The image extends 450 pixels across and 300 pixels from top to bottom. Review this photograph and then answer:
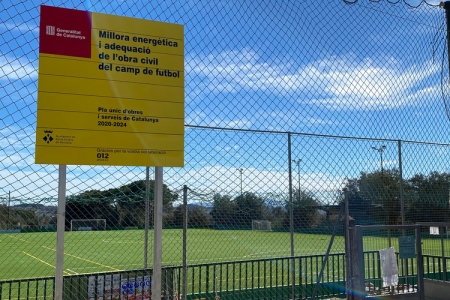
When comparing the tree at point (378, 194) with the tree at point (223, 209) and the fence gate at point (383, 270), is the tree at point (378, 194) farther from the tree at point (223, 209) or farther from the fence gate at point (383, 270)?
the tree at point (223, 209)

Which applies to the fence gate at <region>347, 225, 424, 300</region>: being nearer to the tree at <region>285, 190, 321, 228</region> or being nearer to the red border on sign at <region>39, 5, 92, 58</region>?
the tree at <region>285, 190, 321, 228</region>

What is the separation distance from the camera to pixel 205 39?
4.70 meters

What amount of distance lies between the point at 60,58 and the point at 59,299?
181 centimetres

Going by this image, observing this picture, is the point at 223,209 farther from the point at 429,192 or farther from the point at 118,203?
the point at 429,192

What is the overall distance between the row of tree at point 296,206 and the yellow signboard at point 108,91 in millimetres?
1486

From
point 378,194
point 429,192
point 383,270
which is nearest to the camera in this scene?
point 383,270

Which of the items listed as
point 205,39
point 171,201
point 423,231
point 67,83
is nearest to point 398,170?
point 423,231

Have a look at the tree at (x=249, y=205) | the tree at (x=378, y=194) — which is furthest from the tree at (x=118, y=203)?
the tree at (x=378, y=194)

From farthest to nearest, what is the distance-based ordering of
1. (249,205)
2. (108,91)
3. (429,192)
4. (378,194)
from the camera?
1. (429,192)
2. (378,194)
3. (249,205)
4. (108,91)

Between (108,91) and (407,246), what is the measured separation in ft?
15.9

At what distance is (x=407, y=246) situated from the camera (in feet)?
21.2

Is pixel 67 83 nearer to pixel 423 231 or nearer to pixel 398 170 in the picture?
pixel 398 170

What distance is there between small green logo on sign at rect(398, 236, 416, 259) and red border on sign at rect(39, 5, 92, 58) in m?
4.96

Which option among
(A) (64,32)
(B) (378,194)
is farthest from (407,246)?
(A) (64,32)
